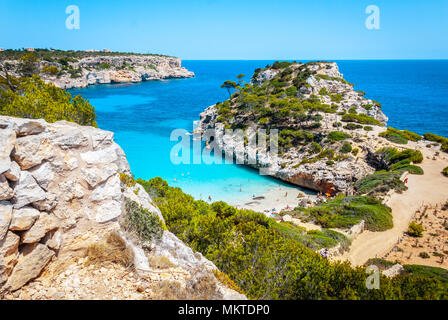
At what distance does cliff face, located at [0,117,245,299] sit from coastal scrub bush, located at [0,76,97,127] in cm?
742

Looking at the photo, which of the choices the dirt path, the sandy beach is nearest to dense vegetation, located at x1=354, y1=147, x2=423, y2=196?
the dirt path

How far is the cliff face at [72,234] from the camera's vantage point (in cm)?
518

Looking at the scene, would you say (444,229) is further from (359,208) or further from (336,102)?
(336,102)

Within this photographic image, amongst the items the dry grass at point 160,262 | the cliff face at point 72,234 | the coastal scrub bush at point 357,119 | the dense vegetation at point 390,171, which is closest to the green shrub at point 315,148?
the dense vegetation at point 390,171

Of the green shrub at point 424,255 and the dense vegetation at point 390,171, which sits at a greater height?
the dense vegetation at point 390,171

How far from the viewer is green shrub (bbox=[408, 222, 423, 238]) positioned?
15.2m

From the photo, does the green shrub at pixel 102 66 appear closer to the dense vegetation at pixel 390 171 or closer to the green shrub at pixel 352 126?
the green shrub at pixel 352 126

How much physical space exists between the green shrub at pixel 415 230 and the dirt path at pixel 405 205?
0.54 metres

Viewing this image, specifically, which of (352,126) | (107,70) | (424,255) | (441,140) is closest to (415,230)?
(424,255)

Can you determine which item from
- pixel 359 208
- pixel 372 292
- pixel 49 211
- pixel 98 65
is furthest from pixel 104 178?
pixel 98 65

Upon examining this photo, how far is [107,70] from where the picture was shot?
96.8 metres

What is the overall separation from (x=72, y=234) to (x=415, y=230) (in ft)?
57.8

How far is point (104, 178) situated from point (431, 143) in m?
34.5

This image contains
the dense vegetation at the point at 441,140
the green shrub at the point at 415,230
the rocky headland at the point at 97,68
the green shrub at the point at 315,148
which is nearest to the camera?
the green shrub at the point at 415,230
